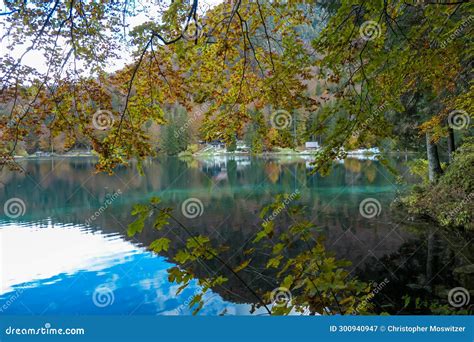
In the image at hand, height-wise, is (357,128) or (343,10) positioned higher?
(343,10)

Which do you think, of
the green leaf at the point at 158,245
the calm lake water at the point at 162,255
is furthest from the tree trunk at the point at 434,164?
the green leaf at the point at 158,245

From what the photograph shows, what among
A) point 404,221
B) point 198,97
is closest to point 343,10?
point 198,97

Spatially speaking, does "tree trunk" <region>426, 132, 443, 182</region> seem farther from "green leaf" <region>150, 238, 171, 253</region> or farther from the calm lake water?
"green leaf" <region>150, 238, 171, 253</region>

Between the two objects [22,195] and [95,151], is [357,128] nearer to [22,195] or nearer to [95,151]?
[95,151]

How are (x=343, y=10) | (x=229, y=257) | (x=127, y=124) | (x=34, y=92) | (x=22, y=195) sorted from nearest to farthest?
(x=343, y=10)
(x=34, y=92)
(x=127, y=124)
(x=229, y=257)
(x=22, y=195)

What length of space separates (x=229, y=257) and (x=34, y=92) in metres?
10.9

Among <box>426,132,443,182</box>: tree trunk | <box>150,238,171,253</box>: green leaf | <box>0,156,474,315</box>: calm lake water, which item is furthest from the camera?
<box>426,132,443,182</box>: tree trunk

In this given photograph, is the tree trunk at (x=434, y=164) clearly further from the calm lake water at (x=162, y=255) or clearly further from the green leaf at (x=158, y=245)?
the green leaf at (x=158, y=245)

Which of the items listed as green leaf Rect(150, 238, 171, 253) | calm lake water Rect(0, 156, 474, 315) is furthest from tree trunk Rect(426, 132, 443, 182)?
green leaf Rect(150, 238, 171, 253)

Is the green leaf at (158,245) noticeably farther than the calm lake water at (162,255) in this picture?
No

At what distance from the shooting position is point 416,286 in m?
10.2

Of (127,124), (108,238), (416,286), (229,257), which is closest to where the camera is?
(127,124)

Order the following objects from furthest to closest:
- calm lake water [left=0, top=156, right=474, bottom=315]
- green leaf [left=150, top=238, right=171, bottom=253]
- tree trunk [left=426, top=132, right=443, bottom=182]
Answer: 1. tree trunk [left=426, top=132, right=443, bottom=182]
2. calm lake water [left=0, top=156, right=474, bottom=315]
3. green leaf [left=150, top=238, right=171, bottom=253]

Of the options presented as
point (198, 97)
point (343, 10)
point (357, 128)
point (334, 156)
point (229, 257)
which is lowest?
point (229, 257)
